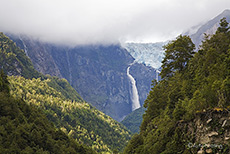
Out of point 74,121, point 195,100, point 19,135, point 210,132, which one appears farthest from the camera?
point 74,121

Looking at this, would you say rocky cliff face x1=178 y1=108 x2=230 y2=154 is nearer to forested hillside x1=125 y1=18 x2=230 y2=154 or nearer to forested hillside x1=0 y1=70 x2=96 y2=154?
forested hillside x1=125 y1=18 x2=230 y2=154

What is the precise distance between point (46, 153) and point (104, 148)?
124m

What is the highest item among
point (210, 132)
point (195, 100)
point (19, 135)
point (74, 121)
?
point (74, 121)

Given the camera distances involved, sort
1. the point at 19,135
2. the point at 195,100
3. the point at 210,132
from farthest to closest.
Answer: the point at 19,135, the point at 195,100, the point at 210,132

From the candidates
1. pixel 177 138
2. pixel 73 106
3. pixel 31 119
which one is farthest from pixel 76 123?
pixel 177 138

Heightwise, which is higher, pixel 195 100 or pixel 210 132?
pixel 195 100

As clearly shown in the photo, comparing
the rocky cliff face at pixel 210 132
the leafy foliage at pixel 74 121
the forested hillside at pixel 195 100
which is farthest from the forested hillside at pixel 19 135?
the leafy foliage at pixel 74 121

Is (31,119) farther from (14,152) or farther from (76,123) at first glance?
(76,123)

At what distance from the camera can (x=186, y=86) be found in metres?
39.0

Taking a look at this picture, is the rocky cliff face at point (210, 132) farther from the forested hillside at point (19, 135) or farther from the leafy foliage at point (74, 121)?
the leafy foliage at point (74, 121)

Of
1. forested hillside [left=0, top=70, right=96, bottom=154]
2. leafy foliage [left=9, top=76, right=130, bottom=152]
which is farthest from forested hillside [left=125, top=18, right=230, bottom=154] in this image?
leafy foliage [left=9, top=76, right=130, bottom=152]

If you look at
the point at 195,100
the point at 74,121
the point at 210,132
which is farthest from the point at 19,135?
the point at 74,121

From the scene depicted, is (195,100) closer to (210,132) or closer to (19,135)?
(210,132)

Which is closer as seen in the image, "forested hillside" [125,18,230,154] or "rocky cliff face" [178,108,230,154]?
"rocky cliff face" [178,108,230,154]
